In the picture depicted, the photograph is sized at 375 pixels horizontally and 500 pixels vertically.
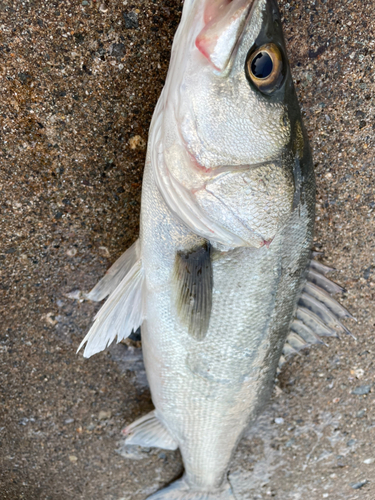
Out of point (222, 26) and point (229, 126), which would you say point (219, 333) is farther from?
point (222, 26)

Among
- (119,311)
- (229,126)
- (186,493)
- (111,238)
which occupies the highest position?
(229,126)

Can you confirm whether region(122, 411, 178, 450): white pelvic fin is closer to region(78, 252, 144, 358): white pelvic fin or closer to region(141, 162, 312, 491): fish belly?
region(141, 162, 312, 491): fish belly

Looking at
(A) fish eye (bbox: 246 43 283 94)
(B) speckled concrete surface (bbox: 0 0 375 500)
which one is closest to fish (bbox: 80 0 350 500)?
(A) fish eye (bbox: 246 43 283 94)

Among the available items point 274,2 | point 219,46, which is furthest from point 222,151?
point 274,2

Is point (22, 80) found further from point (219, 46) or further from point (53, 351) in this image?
point (53, 351)

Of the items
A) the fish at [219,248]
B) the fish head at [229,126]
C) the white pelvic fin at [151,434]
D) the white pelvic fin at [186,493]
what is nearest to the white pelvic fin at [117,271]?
the fish at [219,248]

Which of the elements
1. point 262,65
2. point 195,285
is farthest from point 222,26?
point 195,285
